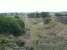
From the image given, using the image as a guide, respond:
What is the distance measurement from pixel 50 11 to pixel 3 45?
71cm

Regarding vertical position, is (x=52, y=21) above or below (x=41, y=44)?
above

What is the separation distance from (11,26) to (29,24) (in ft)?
0.73

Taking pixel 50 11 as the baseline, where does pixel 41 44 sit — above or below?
below
